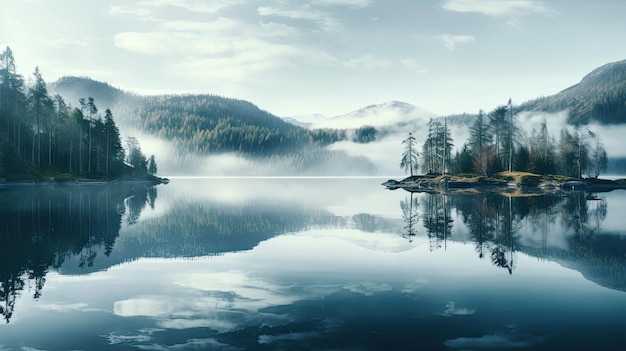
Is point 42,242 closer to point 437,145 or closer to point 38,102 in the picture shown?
point 38,102

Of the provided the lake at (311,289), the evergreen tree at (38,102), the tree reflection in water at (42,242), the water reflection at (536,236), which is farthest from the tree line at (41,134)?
the water reflection at (536,236)

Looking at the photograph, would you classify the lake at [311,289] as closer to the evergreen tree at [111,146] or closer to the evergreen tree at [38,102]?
the evergreen tree at [38,102]

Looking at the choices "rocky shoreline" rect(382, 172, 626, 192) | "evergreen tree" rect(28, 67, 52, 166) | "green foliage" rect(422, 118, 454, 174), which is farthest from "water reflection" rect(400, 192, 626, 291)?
"evergreen tree" rect(28, 67, 52, 166)

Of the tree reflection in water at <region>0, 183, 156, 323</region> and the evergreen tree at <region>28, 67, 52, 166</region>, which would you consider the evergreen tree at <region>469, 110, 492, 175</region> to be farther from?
the evergreen tree at <region>28, 67, 52, 166</region>

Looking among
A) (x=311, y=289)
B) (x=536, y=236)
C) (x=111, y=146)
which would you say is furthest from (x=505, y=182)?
(x=111, y=146)

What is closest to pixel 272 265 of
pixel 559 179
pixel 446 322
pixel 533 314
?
pixel 446 322

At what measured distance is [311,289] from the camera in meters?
16.0

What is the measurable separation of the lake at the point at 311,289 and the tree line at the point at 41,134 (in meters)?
85.2

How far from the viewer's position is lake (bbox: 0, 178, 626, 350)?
11.1 metres

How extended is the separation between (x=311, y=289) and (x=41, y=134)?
124901 mm

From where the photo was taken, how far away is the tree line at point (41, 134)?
342 ft

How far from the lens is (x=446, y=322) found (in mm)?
12156

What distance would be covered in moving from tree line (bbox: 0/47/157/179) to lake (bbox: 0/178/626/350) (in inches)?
3356

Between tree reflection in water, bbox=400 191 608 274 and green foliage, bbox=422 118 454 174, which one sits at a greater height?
green foliage, bbox=422 118 454 174
